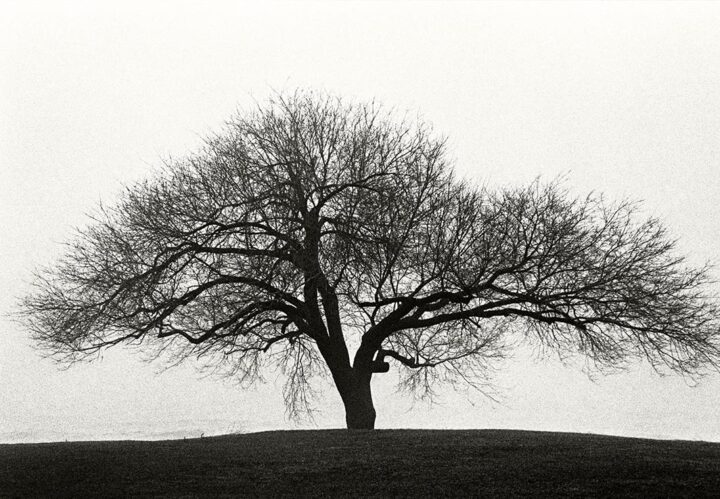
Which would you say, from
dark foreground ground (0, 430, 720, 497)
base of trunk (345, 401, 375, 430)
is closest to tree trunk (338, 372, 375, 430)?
base of trunk (345, 401, 375, 430)

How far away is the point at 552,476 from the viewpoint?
14961 millimetres

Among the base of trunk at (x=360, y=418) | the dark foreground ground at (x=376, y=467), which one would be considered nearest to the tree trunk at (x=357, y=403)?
the base of trunk at (x=360, y=418)

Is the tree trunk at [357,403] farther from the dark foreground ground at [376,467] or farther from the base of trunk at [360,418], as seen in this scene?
the dark foreground ground at [376,467]

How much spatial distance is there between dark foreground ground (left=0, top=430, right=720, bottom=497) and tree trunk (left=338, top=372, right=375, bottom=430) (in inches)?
102

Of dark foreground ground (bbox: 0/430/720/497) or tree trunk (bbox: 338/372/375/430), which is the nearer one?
dark foreground ground (bbox: 0/430/720/497)

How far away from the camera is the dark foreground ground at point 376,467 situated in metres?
14.3

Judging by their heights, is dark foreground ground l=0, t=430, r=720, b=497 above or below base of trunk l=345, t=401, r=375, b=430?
below

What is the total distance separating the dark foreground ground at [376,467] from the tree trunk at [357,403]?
2579 millimetres

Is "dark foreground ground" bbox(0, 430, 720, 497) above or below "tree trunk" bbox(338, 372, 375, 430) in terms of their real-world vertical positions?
below

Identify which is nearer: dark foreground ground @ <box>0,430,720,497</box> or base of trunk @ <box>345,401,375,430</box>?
dark foreground ground @ <box>0,430,720,497</box>

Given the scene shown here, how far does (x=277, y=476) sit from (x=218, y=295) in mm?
7102

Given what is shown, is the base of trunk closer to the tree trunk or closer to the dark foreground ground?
the tree trunk

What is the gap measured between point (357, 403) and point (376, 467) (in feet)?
24.6

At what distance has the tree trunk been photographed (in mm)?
23547
